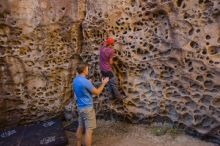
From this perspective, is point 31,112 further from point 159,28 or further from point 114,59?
point 159,28

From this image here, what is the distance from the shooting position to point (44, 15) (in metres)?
5.36

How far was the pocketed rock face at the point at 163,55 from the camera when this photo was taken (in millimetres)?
4578

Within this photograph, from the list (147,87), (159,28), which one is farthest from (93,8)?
(147,87)

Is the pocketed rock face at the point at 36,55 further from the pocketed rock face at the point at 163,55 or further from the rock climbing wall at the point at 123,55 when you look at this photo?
the pocketed rock face at the point at 163,55

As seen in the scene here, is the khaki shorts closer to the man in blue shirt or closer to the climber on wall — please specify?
the man in blue shirt

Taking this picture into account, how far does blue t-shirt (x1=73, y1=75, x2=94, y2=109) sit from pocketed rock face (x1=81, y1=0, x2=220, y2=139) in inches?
44.7

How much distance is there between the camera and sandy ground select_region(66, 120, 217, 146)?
15.7ft

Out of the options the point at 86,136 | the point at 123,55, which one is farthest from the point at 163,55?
the point at 86,136

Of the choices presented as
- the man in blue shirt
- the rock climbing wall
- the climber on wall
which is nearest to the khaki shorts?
the man in blue shirt

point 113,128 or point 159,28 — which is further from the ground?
point 159,28

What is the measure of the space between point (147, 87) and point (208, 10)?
4.59 feet

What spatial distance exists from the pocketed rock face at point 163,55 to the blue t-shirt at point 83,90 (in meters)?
1.14

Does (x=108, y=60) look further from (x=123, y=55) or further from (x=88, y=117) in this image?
(x=88, y=117)

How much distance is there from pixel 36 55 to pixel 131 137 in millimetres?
1882
